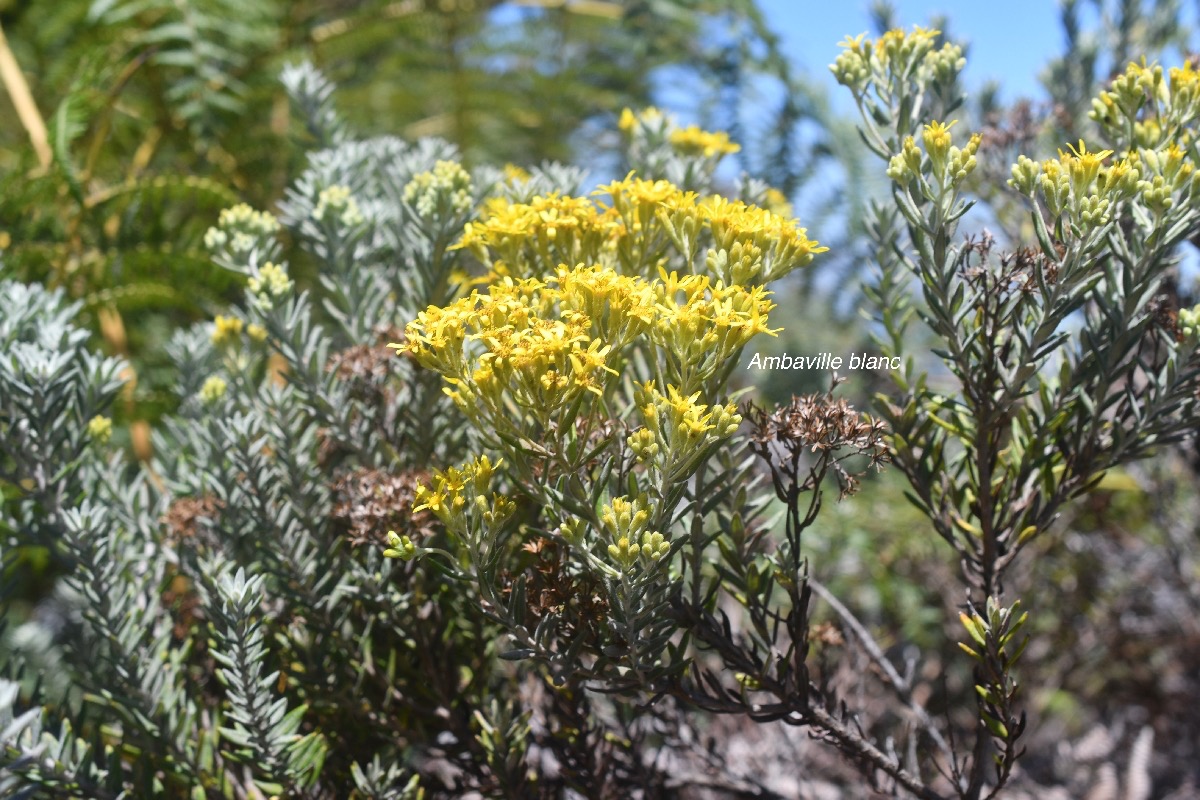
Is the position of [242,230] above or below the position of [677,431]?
above

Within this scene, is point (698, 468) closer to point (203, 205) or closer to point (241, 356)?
point (241, 356)

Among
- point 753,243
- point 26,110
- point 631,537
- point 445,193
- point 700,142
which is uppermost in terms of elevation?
point 26,110

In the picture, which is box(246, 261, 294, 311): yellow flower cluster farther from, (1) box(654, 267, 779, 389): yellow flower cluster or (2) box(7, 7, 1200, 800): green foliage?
(1) box(654, 267, 779, 389): yellow flower cluster

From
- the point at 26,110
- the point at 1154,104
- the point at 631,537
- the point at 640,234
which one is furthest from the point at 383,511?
the point at 26,110

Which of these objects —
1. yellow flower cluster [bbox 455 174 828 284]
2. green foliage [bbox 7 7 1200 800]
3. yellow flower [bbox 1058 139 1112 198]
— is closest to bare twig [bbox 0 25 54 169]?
green foliage [bbox 7 7 1200 800]

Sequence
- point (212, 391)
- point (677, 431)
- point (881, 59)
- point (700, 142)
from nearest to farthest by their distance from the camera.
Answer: point (677, 431) < point (881, 59) < point (212, 391) < point (700, 142)

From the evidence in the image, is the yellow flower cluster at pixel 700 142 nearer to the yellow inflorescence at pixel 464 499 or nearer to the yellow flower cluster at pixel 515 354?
the yellow flower cluster at pixel 515 354

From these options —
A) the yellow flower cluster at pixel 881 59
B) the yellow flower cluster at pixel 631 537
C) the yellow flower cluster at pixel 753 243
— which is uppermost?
the yellow flower cluster at pixel 881 59

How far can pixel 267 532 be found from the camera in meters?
0.95

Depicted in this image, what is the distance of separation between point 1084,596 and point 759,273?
5.86 ft

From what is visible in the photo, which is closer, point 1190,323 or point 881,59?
point 1190,323

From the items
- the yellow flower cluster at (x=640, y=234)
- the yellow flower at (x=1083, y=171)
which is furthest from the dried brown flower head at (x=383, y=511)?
the yellow flower at (x=1083, y=171)

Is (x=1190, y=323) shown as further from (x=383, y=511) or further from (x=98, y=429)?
(x=98, y=429)

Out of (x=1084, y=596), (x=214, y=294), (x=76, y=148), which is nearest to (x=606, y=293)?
(x=214, y=294)
